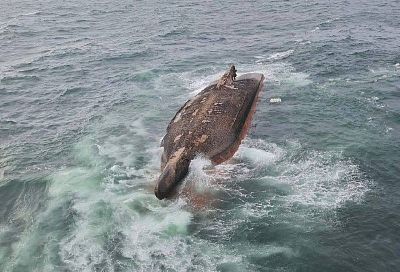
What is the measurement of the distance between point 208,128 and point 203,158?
10.7ft

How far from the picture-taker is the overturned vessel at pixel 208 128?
28484mm

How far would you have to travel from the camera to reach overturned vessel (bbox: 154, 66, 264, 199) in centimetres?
2848

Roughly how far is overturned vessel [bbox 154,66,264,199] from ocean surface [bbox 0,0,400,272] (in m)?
0.99

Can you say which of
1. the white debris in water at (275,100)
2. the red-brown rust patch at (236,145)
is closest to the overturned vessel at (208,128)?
the red-brown rust patch at (236,145)

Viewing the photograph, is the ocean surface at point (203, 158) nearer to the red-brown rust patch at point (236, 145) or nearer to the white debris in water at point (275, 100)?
the white debris in water at point (275, 100)

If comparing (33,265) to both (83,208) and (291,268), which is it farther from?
(291,268)

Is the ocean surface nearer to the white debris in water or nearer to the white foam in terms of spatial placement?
the white foam

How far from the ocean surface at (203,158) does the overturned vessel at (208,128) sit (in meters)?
0.99

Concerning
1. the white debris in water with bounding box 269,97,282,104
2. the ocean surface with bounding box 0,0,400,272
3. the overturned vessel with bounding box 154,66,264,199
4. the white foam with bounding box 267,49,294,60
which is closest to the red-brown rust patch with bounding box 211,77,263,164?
the overturned vessel with bounding box 154,66,264,199

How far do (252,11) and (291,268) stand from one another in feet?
196

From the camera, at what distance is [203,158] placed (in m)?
30.5

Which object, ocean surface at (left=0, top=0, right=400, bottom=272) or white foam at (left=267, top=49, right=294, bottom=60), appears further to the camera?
white foam at (left=267, top=49, right=294, bottom=60)

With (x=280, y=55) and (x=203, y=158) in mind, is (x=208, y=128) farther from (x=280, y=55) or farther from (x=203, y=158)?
(x=280, y=55)

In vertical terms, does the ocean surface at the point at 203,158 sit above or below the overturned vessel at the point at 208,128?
below
